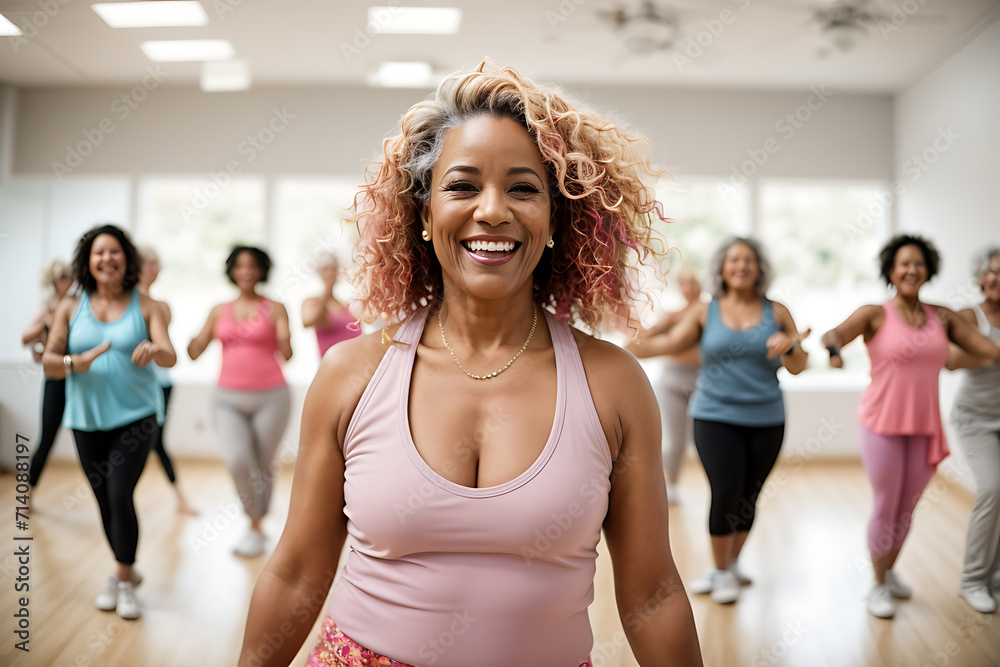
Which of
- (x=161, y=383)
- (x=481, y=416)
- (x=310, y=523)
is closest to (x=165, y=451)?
(x=161, y=383)

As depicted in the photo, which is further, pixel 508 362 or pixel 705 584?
pixel 705 584

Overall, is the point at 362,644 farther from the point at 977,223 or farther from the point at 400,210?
the point at 977,223

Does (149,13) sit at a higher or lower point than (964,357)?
higher

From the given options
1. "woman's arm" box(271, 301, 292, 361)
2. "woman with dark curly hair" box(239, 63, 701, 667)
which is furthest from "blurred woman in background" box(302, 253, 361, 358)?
"woman with dark curly hair" box(239, 63, 701, 667)

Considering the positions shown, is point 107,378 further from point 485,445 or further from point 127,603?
point 485,445

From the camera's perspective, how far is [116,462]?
8.25 ft

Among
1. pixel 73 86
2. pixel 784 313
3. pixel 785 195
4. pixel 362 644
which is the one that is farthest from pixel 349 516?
pixel 785 195

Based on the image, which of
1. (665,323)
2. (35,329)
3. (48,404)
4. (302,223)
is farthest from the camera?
(302,223)

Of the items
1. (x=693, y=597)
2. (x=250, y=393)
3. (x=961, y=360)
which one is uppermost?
(x=961, y=360)

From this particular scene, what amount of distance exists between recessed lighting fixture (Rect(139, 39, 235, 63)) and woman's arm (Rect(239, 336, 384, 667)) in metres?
3.04

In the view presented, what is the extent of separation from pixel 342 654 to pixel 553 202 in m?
0.75

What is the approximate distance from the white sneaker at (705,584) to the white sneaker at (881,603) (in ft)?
1.85

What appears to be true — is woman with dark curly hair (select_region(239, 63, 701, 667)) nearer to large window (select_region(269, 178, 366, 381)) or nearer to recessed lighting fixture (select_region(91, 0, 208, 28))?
recessed lighting fixture (select_region(91, 0, 208, 28))

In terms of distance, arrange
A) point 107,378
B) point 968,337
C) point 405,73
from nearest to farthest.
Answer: point 107,378, point 968,337, point 405,73
